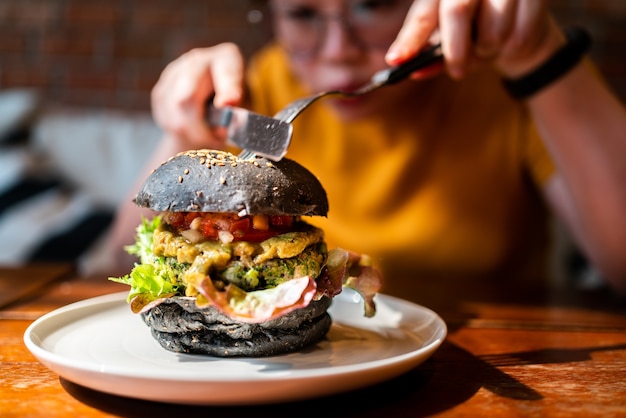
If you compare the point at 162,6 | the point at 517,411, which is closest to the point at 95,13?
the point at 162,6

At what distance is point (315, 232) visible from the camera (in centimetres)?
112

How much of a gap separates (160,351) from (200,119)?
965 mm

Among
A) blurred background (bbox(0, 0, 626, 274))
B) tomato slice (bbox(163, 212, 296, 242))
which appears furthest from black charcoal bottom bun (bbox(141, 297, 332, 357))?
blurred background (bbox(0, 0, 626, 274))

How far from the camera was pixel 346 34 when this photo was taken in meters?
1.94

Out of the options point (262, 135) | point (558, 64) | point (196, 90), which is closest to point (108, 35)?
point (196, 90)

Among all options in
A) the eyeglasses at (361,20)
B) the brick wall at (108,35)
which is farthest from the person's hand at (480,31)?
the brick wall at (108,35)

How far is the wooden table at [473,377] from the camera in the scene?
2.62 feet

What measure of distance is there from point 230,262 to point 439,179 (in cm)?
144

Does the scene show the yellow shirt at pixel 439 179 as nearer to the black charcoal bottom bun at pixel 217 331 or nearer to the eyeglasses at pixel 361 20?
the eyeglasses at pixel 361 20

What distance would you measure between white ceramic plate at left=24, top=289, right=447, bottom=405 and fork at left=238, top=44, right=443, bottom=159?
0.40 meters

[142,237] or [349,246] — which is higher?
[142,237]

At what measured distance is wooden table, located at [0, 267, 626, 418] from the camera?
80 centimetres

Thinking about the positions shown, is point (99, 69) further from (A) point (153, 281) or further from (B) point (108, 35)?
(A) point (153, 281)

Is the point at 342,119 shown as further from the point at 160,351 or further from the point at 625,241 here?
the point at 160,351
